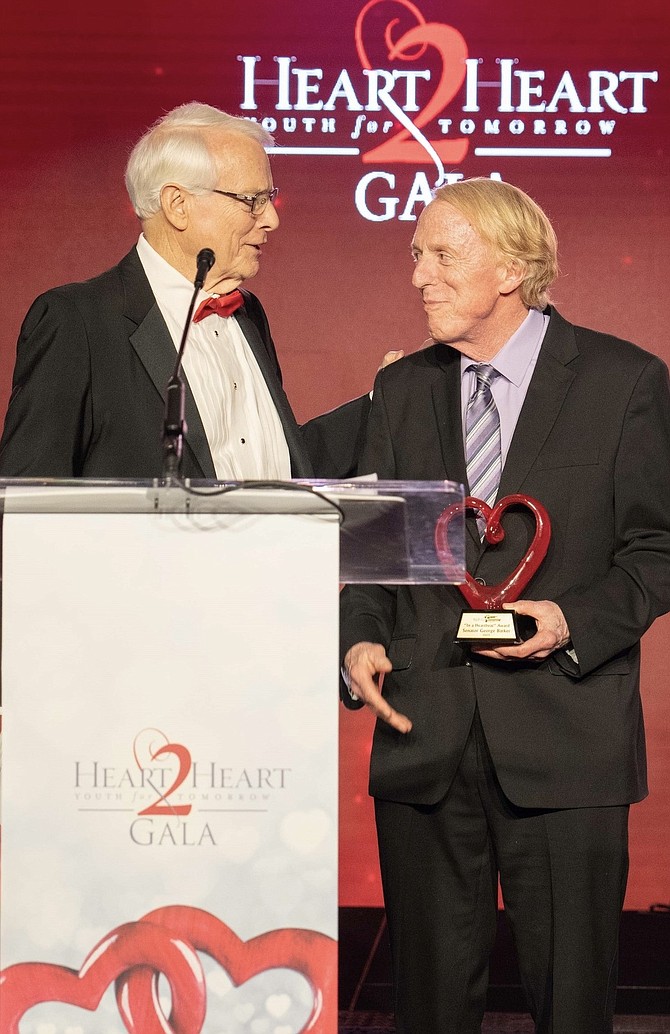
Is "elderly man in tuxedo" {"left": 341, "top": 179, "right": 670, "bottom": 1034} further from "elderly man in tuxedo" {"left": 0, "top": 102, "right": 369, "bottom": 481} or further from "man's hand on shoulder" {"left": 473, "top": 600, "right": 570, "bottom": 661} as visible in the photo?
"elderly man in tuxedo" {"left": 0, "top": 102, "right": 369, "bottom": 481}

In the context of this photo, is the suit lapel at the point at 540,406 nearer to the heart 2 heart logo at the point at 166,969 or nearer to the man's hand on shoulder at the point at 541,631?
the man's hand on shoulder at the point at 541,631

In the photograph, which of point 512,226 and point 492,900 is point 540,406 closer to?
point 512,226

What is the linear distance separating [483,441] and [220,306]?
620mm

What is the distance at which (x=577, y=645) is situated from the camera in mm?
2158

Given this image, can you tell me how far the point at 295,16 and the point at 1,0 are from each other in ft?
2.92

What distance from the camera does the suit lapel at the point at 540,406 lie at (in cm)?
227

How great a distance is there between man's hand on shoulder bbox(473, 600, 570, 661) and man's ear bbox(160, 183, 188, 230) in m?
1.01

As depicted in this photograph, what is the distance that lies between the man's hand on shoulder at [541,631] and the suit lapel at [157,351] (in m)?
0.61

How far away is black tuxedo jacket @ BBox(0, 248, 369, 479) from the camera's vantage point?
230 centimetres

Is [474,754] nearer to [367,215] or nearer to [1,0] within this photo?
[367,215]

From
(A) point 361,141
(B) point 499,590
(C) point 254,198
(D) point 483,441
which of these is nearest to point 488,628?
(B) point 499,590

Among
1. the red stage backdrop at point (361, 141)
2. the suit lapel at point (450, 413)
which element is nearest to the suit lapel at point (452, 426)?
the suit lapel at point (450, 413)

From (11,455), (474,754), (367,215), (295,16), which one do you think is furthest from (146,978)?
(295,16)

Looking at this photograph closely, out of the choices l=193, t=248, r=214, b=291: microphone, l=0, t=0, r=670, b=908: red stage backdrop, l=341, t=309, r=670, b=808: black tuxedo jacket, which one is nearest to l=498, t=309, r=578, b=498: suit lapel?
l=341, t=309, r=670, b=808: black tuxedo jacket
